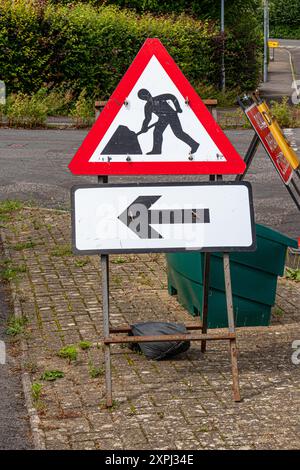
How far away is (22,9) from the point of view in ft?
98.7

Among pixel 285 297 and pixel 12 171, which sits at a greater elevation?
pixel 285 297

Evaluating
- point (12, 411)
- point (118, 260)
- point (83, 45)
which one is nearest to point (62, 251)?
point (118, 260)

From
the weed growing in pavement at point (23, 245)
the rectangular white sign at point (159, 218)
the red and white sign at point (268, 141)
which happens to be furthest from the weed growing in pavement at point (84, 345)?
the weed growing in pavement at point (23, 245)

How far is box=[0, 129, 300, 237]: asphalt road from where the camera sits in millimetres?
13961

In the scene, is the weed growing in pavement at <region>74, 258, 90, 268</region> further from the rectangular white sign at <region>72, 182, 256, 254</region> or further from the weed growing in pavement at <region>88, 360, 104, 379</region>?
the rectangular white sign at <region>72, 182, 256, 254</region>

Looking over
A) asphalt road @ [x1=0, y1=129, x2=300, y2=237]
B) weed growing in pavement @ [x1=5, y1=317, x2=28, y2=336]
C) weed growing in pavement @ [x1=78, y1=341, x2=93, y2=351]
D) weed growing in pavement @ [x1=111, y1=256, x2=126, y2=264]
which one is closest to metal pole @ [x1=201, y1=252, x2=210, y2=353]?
weed growing in pavement @ [x1=78, y1=341, x2=93, y2=351]

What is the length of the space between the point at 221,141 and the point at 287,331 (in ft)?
6.35

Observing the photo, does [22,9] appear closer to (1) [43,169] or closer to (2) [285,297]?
(1) [43,169]

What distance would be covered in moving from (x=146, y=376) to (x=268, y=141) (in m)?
3.79

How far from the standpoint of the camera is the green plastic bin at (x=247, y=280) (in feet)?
26.5

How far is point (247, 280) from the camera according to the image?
8.16 m

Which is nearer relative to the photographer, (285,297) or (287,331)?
(287,331)
